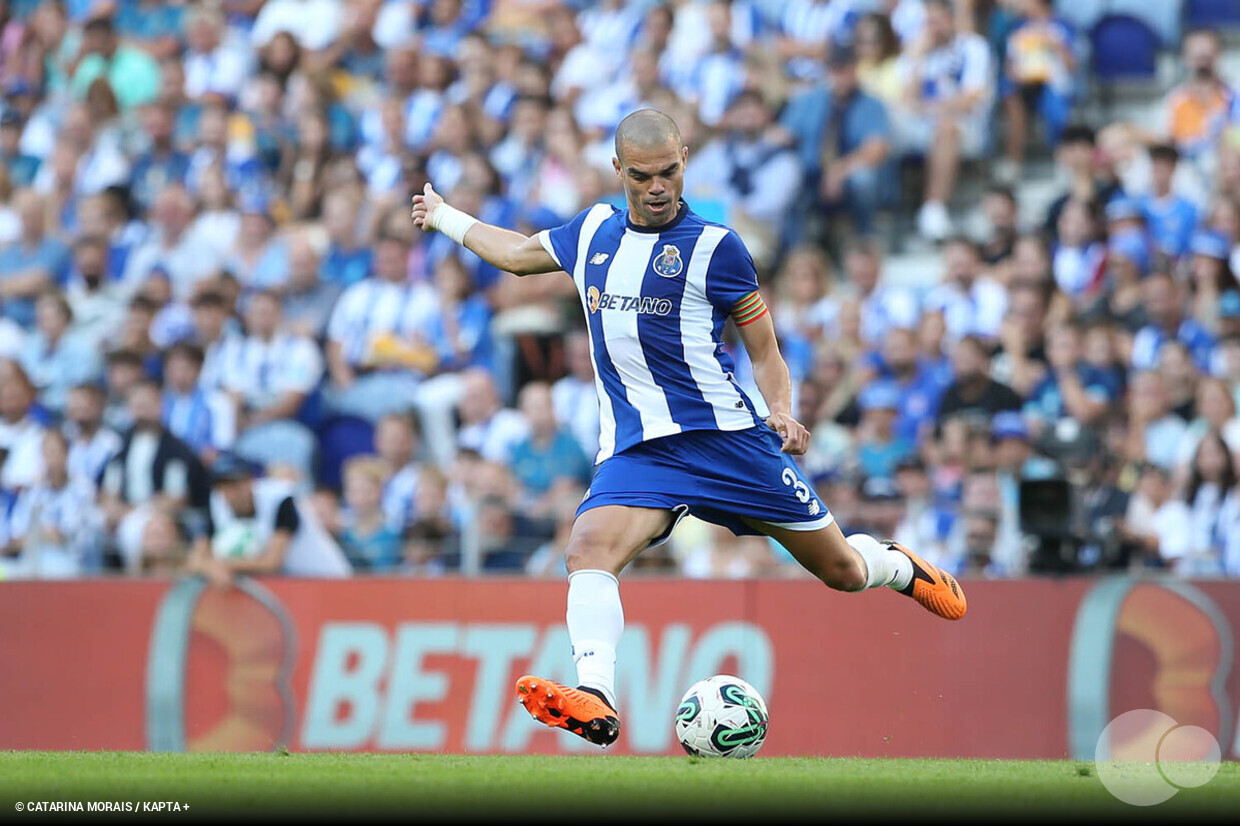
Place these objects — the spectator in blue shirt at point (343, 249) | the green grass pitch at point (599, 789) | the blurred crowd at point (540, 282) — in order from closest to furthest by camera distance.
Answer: the green grass pitch at point (599, 789) < the blurred crowd at point (540, 282) < the spectator in blue shirt at point (343, 249)

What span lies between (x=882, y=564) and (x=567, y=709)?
6.60 ft

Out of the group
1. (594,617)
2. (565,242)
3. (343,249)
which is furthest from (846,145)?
(594,617)

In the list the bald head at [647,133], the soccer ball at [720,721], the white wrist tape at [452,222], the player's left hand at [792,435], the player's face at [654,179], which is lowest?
the soccer ball at [720,721]

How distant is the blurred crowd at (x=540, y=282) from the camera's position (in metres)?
12.5

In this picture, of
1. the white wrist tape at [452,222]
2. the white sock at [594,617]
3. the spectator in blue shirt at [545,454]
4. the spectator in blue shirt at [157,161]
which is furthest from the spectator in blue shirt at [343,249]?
the white sock at [594,617]

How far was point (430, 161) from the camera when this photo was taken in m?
16.5

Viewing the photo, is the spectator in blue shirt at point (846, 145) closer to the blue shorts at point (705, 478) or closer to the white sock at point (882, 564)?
the white sock at point (882, 564)

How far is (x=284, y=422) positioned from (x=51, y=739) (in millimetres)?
3414

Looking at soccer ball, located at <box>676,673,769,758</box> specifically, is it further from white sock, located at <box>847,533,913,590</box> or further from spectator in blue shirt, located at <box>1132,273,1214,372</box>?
spectator in blue shirt, located at <box>1132,273,1214,372</box>

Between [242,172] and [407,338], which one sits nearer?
[407,338]

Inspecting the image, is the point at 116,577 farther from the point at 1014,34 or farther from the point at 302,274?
the point at 1014,34

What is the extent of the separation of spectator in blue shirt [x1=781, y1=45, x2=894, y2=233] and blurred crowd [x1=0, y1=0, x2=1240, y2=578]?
0.11 feet

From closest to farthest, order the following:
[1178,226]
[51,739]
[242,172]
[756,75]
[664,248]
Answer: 1. [664,248]
2. [51,739]
3. [1178,226]
4. [756,75]
5. [242,172]

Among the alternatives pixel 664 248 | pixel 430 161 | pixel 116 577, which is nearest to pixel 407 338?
pixel 430 161
